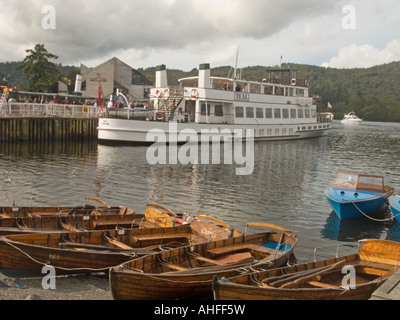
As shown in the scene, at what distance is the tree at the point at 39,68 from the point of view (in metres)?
66.1

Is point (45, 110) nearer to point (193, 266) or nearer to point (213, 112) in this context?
point (213, 112)

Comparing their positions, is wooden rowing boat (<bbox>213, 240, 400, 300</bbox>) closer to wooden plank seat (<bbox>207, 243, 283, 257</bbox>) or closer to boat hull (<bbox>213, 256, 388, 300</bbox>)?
boat hull (<bbox>213, 256, 388, 300</bbox>)

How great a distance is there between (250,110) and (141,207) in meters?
33.2

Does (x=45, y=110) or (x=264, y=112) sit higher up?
(x=264, y=112)

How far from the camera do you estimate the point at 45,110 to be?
43250mm

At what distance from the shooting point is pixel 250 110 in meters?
50.2

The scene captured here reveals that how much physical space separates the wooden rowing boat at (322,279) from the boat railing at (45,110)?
1477 inches

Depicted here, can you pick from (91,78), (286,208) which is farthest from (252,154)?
(91,78)

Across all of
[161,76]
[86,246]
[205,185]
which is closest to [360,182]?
[205,185]

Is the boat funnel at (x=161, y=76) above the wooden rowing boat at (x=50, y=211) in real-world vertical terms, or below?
above

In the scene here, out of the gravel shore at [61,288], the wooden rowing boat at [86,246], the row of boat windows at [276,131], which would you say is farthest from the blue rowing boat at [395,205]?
the row of boat windows at [276,131]

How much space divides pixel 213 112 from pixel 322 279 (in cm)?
3734

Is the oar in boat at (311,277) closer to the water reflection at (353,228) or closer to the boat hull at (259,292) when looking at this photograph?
the boat hull at (259,292)

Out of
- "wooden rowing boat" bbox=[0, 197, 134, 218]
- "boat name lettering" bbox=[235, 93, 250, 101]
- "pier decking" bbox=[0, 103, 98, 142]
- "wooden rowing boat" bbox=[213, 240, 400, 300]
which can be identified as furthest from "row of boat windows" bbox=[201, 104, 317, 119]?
"wooden rowing boat" bbox=[213, 240, 400, 300]
